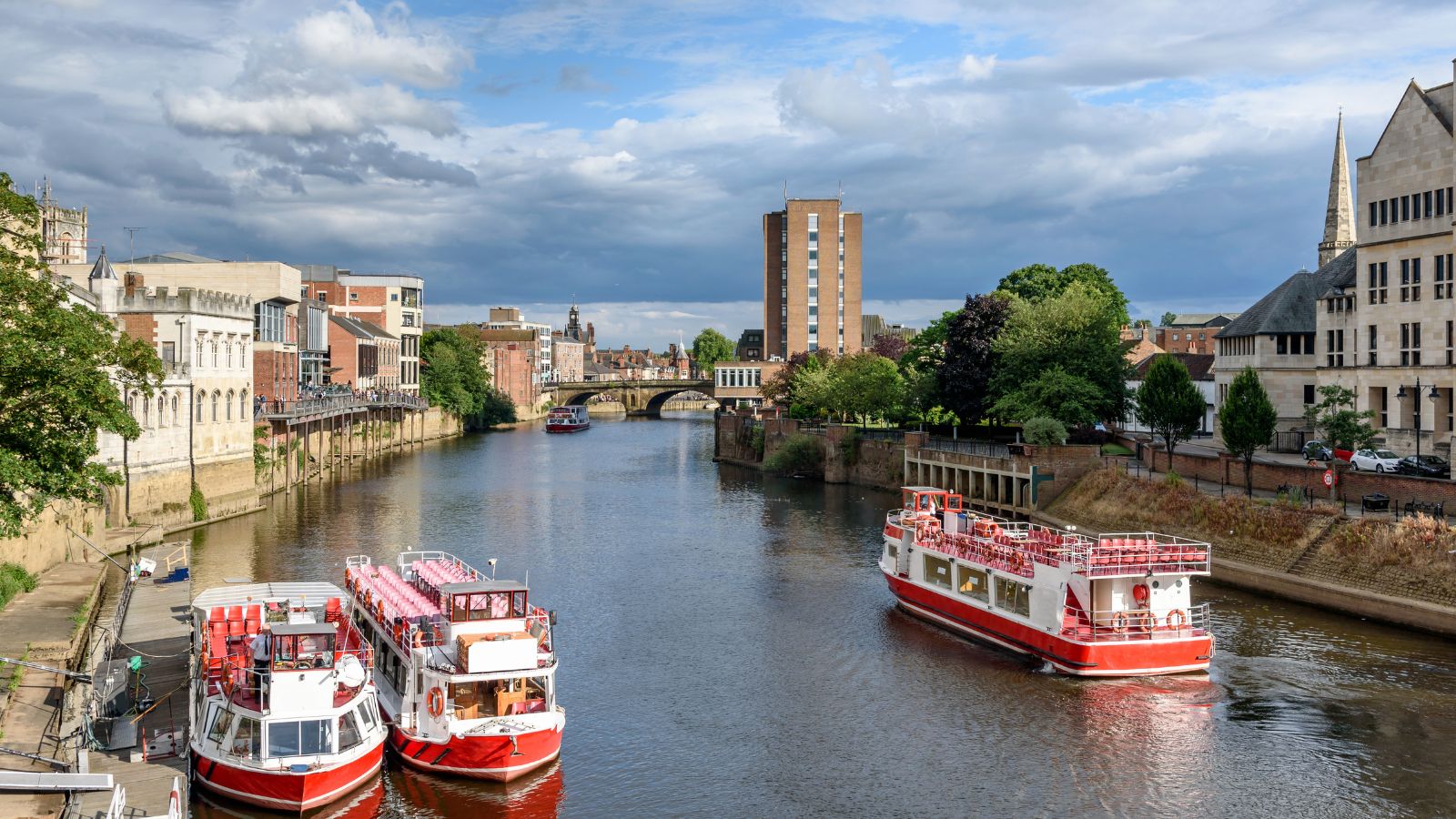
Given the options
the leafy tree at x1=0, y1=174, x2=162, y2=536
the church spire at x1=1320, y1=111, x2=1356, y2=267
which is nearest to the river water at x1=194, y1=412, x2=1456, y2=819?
the leafy tree at x1=0, y1=174, x2=162, y2=536

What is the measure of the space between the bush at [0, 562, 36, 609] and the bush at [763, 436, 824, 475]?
7021 cm

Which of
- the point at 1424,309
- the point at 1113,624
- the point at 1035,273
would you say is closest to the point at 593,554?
the point at 1113,624

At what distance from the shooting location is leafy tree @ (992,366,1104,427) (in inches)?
3305

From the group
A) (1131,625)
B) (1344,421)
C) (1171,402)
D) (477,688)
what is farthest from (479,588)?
(1171,402)

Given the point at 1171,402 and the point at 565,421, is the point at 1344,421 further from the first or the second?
the point at 565,421

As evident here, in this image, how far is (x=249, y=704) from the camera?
3033 cm

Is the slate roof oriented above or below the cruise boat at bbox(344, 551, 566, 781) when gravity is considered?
above

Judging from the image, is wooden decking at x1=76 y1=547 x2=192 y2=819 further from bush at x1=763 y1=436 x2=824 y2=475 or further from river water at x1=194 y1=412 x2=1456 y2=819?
bush at x1=763 y1=436 x2=824 y2=475

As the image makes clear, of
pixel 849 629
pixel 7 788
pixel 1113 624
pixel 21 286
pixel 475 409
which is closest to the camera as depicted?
pixel 7 788

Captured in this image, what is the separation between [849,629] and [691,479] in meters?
58.5

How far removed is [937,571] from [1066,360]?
4040 cm

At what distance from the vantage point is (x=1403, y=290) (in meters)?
66.8

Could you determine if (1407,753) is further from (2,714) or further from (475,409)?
(475,409)

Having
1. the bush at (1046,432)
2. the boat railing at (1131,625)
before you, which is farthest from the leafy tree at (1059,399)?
the boat railing at (1131,625)
